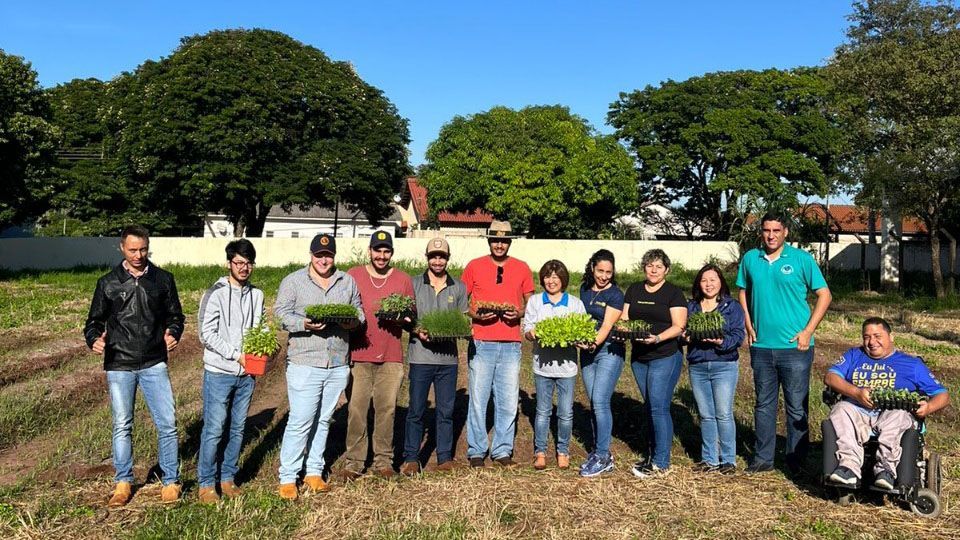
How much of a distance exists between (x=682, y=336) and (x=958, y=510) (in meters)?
2.18

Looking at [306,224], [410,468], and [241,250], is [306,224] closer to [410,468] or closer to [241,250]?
[410,468]

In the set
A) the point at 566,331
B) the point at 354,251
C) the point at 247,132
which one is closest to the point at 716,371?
the point at 566,331

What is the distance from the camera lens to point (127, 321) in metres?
5.37

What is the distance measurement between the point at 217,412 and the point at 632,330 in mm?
3150

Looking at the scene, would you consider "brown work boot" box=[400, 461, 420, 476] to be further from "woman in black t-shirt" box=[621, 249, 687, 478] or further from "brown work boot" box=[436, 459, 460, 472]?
"woman in black t-shirt" box=[621, 249, 687, 478]

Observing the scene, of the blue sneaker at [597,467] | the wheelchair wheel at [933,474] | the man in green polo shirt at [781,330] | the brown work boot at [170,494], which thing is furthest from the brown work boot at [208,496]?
the wheelchair wheel at [933,474]

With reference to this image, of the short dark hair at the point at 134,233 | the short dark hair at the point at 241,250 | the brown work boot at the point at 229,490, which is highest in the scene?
the short dark hair at the point at 134,233

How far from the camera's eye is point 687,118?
37719mm

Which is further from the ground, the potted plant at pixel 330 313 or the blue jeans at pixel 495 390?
the potted plant at pixel 330 313

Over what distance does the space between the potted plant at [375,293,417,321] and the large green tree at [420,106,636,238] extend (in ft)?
102

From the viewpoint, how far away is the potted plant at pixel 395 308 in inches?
233

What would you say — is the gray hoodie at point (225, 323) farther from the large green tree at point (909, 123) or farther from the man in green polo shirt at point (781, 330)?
the large green tree at point (909, 123)

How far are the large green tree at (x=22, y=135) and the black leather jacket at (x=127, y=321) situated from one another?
21.0 metres

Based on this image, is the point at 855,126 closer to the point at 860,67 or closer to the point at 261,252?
the point at 860,67
